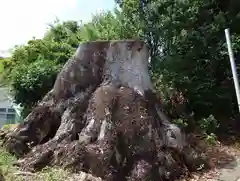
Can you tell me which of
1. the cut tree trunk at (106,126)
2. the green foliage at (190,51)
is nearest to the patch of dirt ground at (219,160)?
the cut tree trunk at (106,126)

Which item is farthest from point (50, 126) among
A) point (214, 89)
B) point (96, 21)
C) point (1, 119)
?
point (1, 119)

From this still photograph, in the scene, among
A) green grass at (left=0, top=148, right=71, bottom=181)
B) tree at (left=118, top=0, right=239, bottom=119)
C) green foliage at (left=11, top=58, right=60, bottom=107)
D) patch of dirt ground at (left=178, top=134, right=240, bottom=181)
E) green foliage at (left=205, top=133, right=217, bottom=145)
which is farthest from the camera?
green foliage at (left=11, top=58, right=60, bottom=107)

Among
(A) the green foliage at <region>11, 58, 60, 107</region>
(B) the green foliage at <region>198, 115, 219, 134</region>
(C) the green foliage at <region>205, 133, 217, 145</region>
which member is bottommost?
(C) the green foliage at <region>205, 133, 217, 145</region>

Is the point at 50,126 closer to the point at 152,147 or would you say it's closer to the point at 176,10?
the point at 152,147

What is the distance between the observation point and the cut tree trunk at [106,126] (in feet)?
23.2

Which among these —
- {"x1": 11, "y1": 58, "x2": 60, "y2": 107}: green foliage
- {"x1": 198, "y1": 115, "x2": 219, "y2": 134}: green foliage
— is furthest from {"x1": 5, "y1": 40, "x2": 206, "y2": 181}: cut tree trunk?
{"x1": 11, "y1": 58, "x2": 60, "y2": 107}: green foliage

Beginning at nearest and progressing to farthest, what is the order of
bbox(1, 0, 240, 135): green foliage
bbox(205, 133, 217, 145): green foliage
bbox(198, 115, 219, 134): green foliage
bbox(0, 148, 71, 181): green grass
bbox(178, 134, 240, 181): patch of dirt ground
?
bbox(0, 148, 71, 181): green grass < bbox(178, 134, 240, 181): patch of dirt ground < bbox(205, 133, 217, 145): green foliage < bbox(198, 115, 219, 134): green foliage < bbox(1, 0, 240, 135): green foliage

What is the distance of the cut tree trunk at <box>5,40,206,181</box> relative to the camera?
7086 millimetres

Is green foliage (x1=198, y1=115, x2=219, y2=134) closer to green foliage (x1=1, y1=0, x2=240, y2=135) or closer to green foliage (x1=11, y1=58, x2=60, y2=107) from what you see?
green foliage (x1=1, y1=0, x2=240, y2=135)

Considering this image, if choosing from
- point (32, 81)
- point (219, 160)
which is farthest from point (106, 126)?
point (32, 81)

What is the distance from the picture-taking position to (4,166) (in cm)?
702

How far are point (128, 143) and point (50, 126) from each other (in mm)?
2194

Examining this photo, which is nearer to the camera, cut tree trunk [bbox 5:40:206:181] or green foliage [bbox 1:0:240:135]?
cut tree trunk [bbox 5:40:206:181]

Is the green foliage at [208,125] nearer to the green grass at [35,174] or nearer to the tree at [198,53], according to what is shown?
the tree at [198,53]
